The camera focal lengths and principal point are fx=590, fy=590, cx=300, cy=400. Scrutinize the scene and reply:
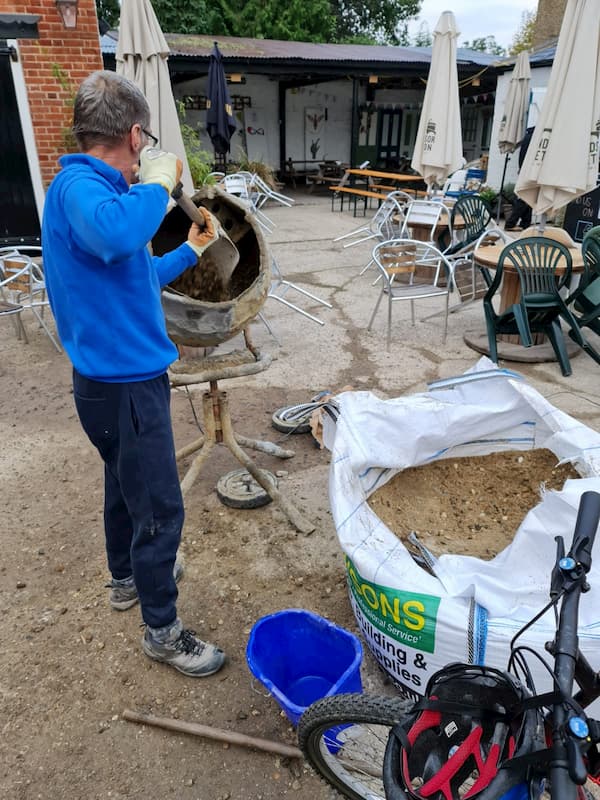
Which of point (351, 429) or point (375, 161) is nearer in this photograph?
point (351, 429)

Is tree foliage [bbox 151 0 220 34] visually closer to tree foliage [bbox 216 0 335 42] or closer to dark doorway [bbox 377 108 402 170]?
tree foliage [bbox 216 0 335 42]

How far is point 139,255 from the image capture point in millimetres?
1737

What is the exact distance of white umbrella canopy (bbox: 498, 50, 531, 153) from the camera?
1112 centimetres

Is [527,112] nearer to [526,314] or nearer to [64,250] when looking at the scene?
[526,314]

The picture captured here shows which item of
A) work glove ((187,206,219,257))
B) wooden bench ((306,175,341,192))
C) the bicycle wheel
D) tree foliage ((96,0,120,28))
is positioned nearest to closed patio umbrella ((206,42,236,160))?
wooden bench ((306,175,341,192))

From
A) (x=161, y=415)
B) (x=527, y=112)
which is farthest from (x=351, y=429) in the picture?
(x=527, y=112)

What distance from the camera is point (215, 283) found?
112 inches

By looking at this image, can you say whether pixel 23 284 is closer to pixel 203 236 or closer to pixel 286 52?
pixel 203 236

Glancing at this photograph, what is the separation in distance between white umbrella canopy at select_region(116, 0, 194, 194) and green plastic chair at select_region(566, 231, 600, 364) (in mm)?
3248

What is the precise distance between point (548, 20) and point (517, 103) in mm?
8428

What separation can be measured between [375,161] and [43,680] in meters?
18.1

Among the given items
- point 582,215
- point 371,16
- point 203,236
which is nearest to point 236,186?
point 582,215

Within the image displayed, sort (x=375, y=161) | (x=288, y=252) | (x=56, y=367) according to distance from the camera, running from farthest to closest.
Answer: (x=375, y=161) < (x=288, y=252) < (x=56, y=367)

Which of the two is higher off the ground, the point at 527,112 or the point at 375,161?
the point at 527,112
